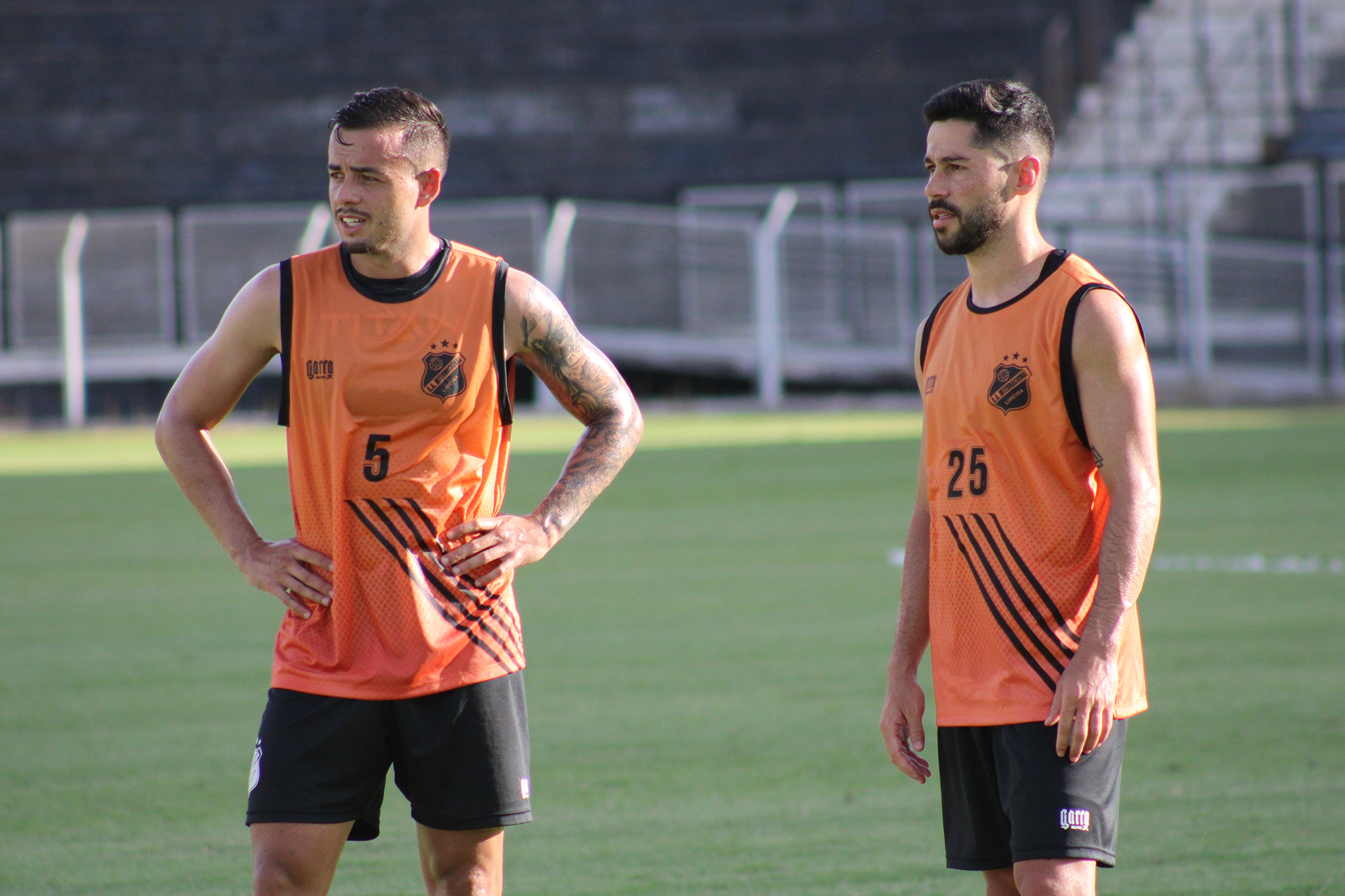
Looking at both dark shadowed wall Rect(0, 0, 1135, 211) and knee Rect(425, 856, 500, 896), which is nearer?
knee Rect(425, 856, 500, 896)

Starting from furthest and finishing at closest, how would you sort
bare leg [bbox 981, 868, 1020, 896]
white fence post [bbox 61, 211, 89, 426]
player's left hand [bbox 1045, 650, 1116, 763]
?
1. white fence post [bbox 61, 211, 89, 426]
2. bare leg [bbox 981, 868, 1020, 896]
3. player's left hand [bbox 1045, 650, 1116, 763]

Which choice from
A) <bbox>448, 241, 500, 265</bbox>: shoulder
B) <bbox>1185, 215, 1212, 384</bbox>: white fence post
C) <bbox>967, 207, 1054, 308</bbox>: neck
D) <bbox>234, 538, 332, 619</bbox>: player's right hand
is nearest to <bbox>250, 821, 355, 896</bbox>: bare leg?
<bbox>234, 538, 332, 619</bbox>: player's right hand

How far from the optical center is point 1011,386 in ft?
9.87

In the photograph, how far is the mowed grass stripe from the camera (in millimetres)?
16719

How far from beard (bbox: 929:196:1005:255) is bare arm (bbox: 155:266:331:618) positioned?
1373mm

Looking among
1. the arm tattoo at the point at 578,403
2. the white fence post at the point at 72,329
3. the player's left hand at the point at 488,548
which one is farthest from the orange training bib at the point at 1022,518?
the white fence post at the point at 72,329

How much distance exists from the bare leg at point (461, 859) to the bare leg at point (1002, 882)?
0.99 metres

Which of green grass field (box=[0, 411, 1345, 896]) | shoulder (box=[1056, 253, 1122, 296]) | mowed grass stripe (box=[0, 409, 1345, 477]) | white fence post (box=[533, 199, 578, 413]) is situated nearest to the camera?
shoulder (box=[1056, 253, 1122, 296])

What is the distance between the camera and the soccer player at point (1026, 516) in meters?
2.89

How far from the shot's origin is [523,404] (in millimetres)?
24156

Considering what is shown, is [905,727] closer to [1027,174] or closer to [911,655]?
[911,655]

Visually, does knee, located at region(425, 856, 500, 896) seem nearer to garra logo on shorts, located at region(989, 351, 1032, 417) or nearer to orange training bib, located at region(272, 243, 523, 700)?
orange training bib, located at region(272, 243, 523, 700)

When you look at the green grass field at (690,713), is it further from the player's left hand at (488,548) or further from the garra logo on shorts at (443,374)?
the garra logo on shorts at (443,374)

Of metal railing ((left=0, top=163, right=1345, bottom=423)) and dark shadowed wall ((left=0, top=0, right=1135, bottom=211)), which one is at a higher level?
dark shadowed wall ((left=0, top=0, right=1135, bottom=211))
